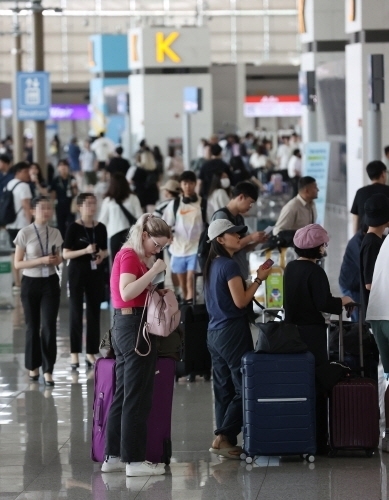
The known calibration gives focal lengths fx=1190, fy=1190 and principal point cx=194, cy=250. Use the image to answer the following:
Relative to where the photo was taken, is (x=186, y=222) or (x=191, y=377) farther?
(x=186, y=222)

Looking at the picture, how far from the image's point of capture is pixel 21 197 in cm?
1441

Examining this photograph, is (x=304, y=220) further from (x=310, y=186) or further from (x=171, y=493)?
(x=171, y=493)

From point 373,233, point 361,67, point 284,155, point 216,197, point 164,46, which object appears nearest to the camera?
point 373,233

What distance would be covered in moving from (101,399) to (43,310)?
2.80 metres

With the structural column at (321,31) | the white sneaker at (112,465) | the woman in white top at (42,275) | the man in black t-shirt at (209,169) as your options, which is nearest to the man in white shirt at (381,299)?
the white sneaker at (112,465)

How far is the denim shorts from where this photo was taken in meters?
12.8

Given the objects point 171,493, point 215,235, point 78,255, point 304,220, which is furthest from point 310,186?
point 171,493

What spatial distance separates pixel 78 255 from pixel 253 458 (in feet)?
11.2

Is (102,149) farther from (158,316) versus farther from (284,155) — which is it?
(158,316)

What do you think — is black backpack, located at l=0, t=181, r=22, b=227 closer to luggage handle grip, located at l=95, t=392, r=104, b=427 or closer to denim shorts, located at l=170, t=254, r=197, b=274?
denim shorts, located at l=170, t=254, r=197, b=274

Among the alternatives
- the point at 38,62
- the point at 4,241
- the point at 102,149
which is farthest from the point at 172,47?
the point at 4,241

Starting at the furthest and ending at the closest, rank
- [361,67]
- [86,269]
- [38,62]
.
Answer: [361,67], [38,62], [86,269]

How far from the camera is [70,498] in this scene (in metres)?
6.60

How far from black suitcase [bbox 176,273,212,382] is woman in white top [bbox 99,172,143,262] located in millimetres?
3231
